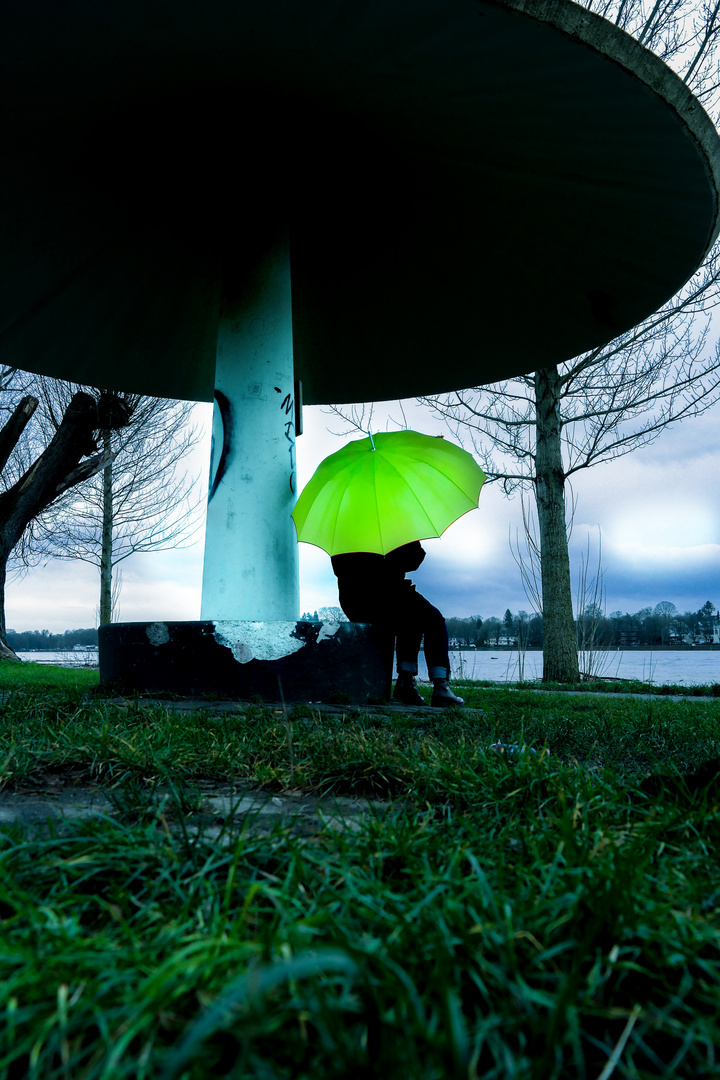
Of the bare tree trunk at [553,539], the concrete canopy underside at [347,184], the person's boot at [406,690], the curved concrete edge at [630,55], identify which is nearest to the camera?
the curved concrete edge at [630,55]

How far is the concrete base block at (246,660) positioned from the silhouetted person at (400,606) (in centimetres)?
44

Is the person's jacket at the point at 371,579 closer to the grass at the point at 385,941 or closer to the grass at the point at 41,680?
the grass at the point at 41,680

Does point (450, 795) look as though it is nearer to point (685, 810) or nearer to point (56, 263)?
point (685, 810)

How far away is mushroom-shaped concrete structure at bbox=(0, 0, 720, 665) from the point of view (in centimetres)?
334

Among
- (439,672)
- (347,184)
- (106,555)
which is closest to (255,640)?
(439,672)

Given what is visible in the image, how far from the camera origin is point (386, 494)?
4461 mm

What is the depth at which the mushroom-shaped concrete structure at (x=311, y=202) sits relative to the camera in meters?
3.34

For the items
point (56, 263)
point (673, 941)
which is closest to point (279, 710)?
point (673, 941)

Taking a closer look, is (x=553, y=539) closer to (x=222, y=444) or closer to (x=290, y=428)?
(x=290, y=428)

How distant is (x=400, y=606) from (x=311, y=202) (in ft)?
10.3

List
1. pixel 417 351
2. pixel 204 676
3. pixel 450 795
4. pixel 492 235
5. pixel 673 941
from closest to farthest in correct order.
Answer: pixel 673 941
pixel 450 795
pixel 204 676
pixel 492 235
pixel 417 351

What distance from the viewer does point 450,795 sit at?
1673 millimetres

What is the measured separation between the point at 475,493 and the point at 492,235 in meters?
2.09

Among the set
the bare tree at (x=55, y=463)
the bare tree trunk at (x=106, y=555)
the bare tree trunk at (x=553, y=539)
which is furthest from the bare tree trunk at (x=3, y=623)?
the bare tree trunk at (x=553, y=539)
